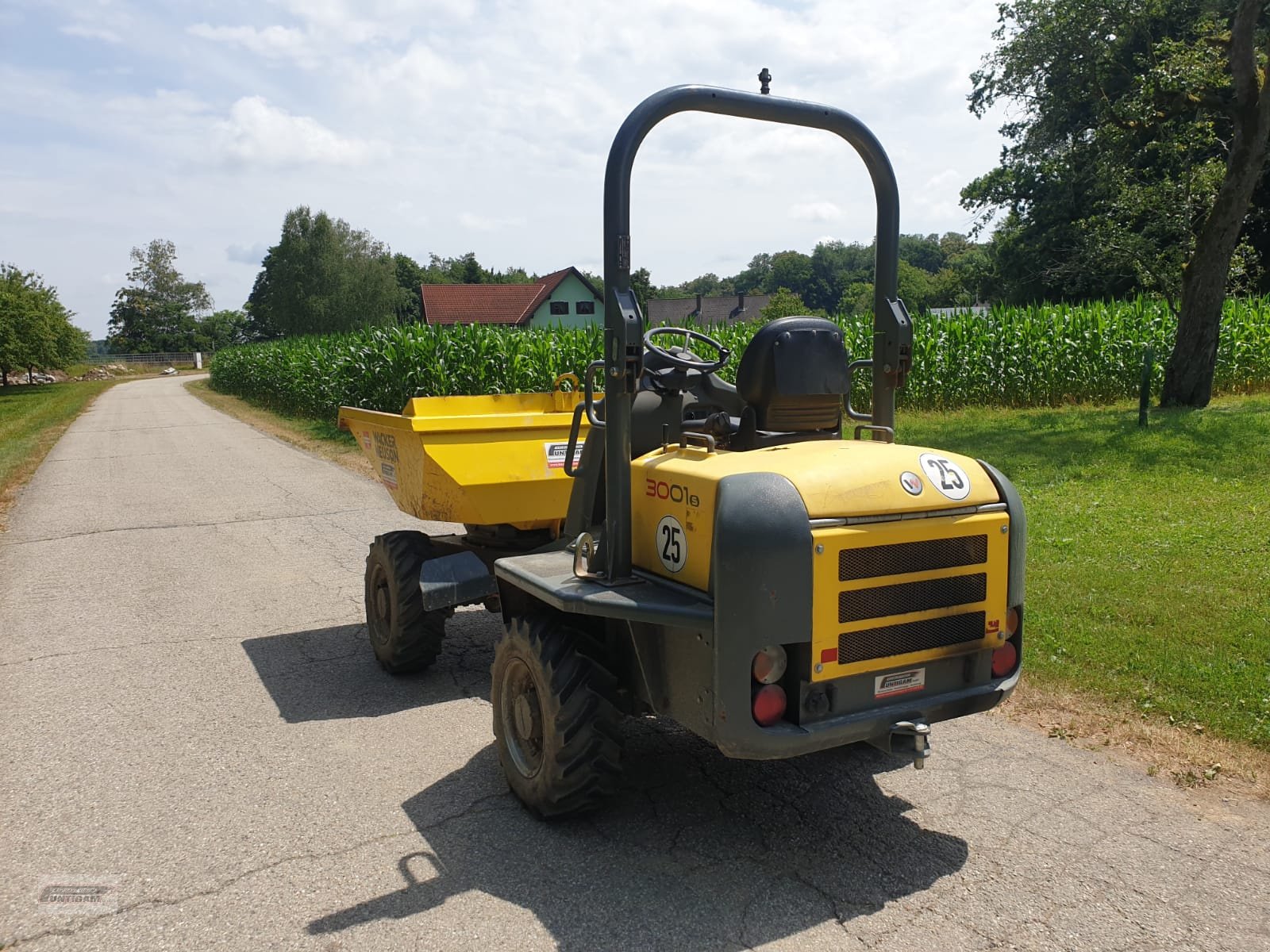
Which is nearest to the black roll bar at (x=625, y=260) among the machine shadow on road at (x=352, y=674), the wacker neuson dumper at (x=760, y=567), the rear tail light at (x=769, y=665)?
the wacker neuson dumper at (x=760, y=567)

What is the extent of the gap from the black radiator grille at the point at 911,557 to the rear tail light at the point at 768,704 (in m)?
0.43

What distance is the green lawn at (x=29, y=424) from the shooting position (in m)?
15.8

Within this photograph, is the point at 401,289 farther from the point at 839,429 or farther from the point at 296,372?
the point at 839,429

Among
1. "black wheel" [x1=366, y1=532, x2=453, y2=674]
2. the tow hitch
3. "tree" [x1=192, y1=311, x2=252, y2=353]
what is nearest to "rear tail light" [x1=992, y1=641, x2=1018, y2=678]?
the tow hitch

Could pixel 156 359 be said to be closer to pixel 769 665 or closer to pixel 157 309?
pixel 157 309

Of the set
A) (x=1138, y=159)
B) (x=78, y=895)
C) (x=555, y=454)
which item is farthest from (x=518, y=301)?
(x=78, y=895)

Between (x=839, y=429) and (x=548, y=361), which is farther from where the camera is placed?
(x=548, y=361)

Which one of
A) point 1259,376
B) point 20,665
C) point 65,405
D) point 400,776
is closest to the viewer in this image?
point 400,776

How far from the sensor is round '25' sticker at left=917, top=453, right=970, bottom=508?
11.4 feet

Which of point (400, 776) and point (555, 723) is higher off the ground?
point (555, 723)

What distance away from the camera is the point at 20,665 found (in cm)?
604

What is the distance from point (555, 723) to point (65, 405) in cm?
3783

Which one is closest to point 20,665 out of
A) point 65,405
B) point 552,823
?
point 552,823

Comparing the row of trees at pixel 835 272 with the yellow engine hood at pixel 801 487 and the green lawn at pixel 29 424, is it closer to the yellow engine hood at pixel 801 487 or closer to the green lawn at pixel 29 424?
the green lawn at pixel 29 424
